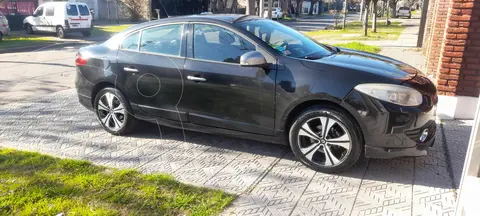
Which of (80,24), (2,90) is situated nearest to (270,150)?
(2,90)

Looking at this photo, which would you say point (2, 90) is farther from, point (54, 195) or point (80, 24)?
point (80, 24)

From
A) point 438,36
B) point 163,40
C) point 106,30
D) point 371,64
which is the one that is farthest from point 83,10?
point 371,64

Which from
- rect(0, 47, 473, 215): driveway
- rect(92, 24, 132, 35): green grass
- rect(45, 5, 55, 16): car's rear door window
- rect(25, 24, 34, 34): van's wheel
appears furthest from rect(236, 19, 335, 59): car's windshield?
rect(25, 24, 34, 34): van's wheel

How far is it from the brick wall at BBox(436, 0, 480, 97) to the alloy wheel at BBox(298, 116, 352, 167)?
2852mm

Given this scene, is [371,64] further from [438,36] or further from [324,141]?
[438,36]

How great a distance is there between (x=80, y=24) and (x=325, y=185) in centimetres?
2060

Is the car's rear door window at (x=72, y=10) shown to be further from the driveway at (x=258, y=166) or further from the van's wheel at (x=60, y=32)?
the driveway at (x=258, y=166)

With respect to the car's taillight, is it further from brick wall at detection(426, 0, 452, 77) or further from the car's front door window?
brick wall at detection(426, 0, 452, 77)

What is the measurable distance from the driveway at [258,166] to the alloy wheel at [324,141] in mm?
180

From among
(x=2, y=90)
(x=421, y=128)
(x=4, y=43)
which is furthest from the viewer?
(x=4, y=43)

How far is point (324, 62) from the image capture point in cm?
395

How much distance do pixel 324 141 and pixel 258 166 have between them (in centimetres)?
79

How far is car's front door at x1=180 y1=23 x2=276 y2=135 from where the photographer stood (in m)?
4.10

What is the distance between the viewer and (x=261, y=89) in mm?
4066
